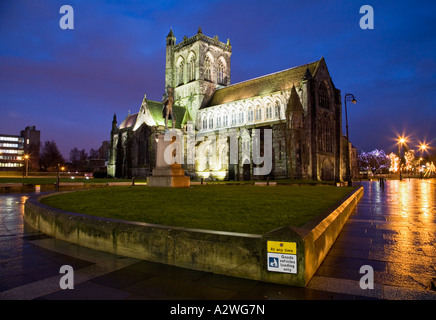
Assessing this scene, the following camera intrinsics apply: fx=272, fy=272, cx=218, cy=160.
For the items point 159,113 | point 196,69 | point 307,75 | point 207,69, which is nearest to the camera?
point 307,75

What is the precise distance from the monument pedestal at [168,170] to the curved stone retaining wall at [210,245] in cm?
1160

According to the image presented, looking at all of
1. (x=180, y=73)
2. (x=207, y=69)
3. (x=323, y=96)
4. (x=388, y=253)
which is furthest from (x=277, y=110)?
(x=388, y=253)

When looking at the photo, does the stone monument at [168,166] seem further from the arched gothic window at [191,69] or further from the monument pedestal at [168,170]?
the arched gothic window at [191,69]

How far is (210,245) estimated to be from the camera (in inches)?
157

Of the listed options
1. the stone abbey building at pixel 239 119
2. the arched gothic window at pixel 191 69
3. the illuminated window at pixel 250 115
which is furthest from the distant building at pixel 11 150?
the illuminated window at pixel 250 115

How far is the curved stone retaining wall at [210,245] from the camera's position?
358cm

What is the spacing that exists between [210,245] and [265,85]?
150ft

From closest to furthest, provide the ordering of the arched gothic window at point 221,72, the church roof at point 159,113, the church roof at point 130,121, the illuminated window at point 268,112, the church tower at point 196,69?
the illuminated window at point 268,112
the church roof at point 159,113
the church tower at point 196,69
the arched gothic window at point 221,72
the church roof at point 130,121

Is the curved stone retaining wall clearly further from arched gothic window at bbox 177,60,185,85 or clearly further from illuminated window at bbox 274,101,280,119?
arched gothic window at bbox 177,60,185,85

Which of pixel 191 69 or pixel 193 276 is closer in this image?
pixel 193 276

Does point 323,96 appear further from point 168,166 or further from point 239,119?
point 168,166

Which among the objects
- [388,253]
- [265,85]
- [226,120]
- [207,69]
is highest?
[207,69]

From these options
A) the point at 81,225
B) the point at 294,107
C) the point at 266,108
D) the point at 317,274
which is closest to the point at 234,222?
the point at 317,274

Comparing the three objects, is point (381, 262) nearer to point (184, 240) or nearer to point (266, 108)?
point (184, 240)
